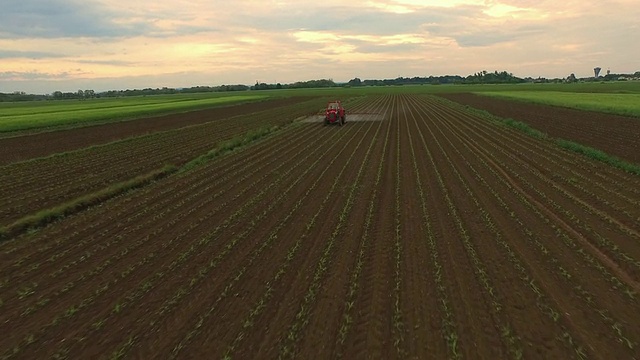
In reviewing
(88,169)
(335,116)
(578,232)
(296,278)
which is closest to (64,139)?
(88,169)

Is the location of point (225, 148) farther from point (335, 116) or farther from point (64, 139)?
point (64, 139)

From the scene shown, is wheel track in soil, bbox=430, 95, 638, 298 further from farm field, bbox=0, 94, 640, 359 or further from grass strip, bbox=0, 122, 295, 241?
grass strip, bbox=0, 122, 295, 241

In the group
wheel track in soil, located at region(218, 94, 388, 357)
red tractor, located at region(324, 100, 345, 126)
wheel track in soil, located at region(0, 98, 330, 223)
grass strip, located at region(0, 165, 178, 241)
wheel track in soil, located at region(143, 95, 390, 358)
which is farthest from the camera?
red tractor, located at region(324, 100, 345, 126)

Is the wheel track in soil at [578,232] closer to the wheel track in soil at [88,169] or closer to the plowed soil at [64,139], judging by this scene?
the wheel track in soil at [88,169]

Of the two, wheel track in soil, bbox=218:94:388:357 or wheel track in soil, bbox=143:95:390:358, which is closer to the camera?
wheel track in soil, bbox=218:94:388:357

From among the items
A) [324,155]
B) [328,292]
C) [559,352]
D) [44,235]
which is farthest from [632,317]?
[324,155]

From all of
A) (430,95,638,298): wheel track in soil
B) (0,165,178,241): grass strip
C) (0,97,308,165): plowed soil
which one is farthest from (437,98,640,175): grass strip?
(0,97,308,165): plowed soil

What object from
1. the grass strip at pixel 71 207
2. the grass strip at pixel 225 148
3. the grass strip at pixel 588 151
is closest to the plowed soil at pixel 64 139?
the grass strip at pixel 225 148
